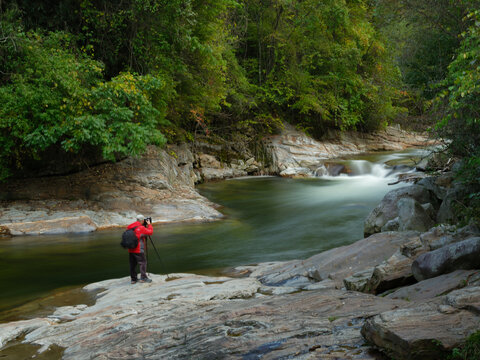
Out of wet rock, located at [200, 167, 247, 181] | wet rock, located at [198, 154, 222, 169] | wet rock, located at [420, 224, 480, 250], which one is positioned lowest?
wet rock, located at [420, 224, 480, 250]

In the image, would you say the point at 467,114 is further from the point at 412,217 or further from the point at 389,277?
the point at 389,277

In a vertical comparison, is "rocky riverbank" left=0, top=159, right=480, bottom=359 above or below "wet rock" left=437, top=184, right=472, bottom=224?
below

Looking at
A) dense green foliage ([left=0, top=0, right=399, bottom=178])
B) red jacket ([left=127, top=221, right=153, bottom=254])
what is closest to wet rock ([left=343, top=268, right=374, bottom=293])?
red jacket ([left=127, top=221, right=153, bottom=254])

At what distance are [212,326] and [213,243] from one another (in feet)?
24.1

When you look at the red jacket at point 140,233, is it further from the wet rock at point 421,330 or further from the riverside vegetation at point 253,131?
the wet rock at point 421,330

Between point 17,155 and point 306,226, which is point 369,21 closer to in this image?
point 306,226

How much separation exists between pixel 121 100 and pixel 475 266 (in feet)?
37.9

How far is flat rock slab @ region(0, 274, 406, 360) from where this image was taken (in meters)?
4.11

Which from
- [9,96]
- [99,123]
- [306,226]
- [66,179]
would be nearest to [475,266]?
[306,226]

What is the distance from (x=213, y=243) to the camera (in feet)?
40.1

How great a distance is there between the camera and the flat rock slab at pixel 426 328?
3.38 metres

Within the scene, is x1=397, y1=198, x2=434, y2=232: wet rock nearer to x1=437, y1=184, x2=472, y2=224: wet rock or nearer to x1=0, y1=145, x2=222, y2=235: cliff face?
x1=437, y1=184, x2=472, y2=224: wet rock

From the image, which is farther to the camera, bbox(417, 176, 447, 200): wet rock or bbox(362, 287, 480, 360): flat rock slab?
bbox(417, 176, 447, 200): wet rock

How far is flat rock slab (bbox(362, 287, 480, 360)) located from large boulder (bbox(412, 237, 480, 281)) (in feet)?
5.12
